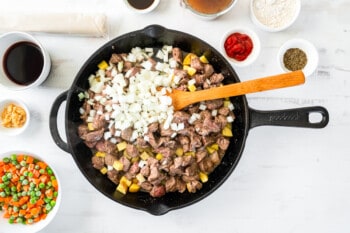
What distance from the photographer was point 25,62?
1901 millimetres

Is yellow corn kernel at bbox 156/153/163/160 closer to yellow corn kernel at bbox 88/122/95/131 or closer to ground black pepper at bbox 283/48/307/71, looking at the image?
yellow corn kernel at bbox 88/122/95/131

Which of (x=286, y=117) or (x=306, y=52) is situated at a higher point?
(x=306, y=52)

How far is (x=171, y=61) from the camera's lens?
1.92m

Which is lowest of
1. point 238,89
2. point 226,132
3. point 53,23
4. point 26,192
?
point 26,192

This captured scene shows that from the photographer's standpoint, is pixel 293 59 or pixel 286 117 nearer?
pixel 286 117

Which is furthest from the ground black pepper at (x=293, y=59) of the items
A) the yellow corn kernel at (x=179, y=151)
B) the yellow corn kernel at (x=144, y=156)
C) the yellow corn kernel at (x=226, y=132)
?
the yellow corn kernel at (x=144, y=156)

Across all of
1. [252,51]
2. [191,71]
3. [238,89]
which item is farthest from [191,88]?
[252,51]

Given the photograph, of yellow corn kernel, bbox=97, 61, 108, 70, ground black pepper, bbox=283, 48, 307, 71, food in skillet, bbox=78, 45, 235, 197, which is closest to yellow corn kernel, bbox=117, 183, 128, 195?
food in skillet, bbox=78, 45, 235, 197

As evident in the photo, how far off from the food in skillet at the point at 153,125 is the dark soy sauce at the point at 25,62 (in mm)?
199

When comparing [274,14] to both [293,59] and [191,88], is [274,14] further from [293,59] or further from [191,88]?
[191,88]

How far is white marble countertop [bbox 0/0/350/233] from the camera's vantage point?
1.98 m

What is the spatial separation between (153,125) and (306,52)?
670mm

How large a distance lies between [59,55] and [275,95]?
34.4 inches

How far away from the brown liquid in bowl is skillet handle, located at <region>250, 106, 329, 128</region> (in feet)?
1.39
